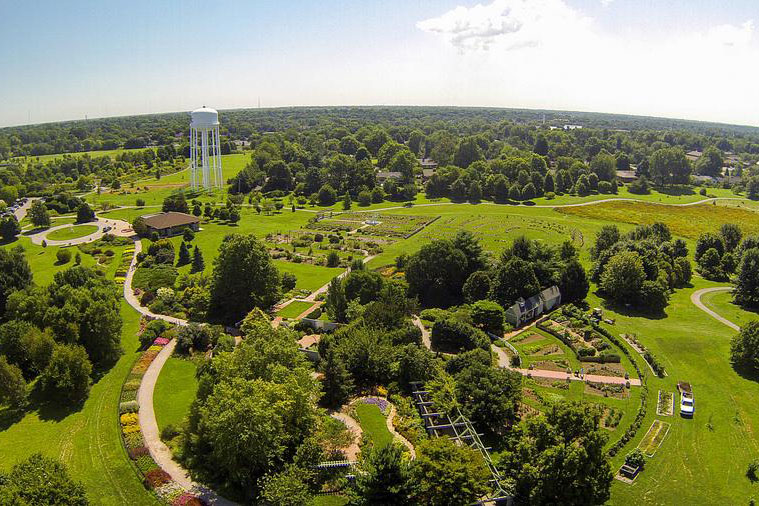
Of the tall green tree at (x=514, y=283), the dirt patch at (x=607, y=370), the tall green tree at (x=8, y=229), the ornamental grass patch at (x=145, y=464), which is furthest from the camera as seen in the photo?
the tall green tree at (x=8, y=229)

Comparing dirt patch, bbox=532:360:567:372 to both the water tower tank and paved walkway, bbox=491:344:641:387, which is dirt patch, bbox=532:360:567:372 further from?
the water tower tank

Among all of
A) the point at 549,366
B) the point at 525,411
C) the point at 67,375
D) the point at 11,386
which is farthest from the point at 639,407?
the point at 11,386

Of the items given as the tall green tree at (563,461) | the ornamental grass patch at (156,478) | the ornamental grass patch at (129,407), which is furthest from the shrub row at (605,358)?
the ornamental grass patch at (129,407)

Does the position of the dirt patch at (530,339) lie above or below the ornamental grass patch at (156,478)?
above

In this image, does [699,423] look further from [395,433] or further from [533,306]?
[395,433]

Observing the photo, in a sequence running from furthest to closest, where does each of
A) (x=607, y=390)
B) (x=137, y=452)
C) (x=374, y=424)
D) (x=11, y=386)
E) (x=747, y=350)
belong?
(x=747, y=350) → (x=607, y=390) → (x=11, y=386) → (x=374, y=424) → (x=137, y=452)

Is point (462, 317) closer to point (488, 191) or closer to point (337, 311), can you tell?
point (337, 311)

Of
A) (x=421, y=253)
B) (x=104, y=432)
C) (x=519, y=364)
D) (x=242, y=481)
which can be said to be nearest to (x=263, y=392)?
(x=242, y=481)

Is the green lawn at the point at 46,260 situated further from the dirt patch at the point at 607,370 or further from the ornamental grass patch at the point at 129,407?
the dirt patch at the point at 607,370
